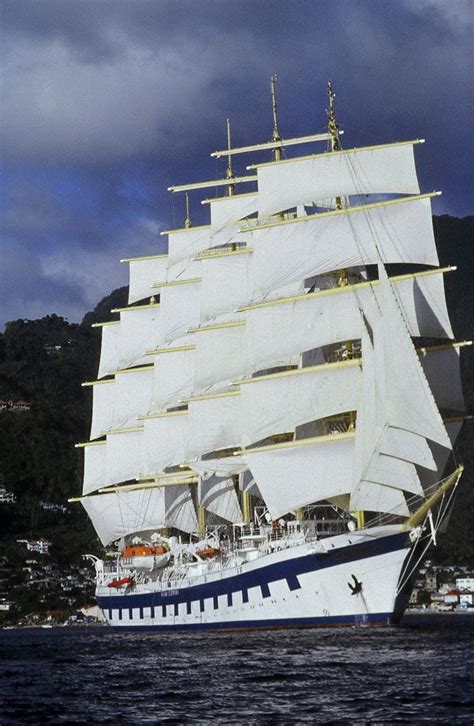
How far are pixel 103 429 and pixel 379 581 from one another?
3458 centimetres

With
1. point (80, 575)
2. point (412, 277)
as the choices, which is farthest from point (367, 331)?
point (80, 575)

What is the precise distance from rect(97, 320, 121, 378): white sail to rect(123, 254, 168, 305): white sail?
2196 millimetres

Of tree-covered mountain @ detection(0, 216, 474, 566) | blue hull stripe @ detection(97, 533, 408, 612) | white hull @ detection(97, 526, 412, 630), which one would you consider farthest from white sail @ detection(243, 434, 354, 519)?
tree-covered mountain @ detection(0, 216, 474, 566)

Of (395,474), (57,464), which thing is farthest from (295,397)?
(57,464)

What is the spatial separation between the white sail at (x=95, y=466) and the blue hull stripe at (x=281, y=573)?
16359mm

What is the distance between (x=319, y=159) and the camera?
67312 mm

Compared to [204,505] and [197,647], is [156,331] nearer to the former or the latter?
[204,505]

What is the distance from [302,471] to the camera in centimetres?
6069

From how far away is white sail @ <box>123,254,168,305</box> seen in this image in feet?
287

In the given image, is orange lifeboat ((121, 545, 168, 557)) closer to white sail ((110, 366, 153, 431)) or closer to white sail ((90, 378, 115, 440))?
white sail ((110, 366, 153, 431))

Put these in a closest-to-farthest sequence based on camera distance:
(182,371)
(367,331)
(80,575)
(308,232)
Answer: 1. (367,331)
2. (308,232)
3. (182,371)
4. (80,575)

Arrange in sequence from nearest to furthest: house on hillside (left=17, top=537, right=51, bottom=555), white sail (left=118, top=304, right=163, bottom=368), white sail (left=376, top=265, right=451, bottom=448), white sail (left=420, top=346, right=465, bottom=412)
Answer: white sail (left=376, top=265, right=451, bottom=448) < white sail (left=420, top=346, right=465, bottom=412) < white sail (left=118, top=304, right=163, bottom=368) < house on hillside (left=17, top=537, right=51, bottom=555)

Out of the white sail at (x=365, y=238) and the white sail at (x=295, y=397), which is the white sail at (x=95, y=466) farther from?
the white sail at (x=365, y=238)

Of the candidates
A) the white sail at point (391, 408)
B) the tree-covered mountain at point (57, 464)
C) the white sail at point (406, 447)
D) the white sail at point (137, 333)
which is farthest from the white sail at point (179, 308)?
the tree-covered mountain at point (57, 464)
